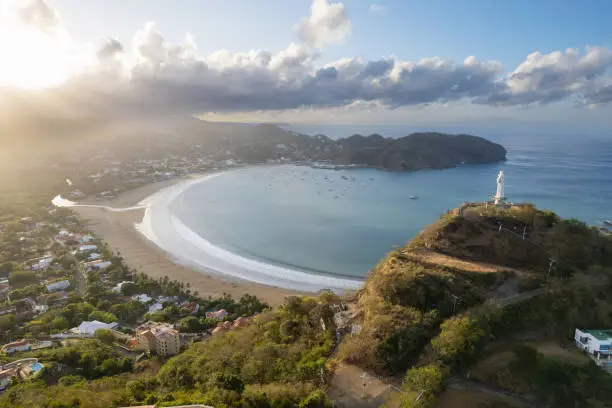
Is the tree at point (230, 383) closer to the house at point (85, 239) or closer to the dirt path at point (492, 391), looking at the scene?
the dirt path at point (492, 391)

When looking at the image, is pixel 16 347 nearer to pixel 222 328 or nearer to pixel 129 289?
pixel 129 289

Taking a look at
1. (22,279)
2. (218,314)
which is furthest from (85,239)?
(218,314)

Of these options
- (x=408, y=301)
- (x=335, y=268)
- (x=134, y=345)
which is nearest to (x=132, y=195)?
(x=335, y=268)

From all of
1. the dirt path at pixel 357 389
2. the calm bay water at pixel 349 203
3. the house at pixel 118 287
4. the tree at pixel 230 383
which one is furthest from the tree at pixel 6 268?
the dirt path at pixel 357 389

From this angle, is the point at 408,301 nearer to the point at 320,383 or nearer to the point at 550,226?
the point at 320,383

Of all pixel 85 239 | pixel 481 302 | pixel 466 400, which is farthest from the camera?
pixel 85 239

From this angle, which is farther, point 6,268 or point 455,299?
point 6,268
